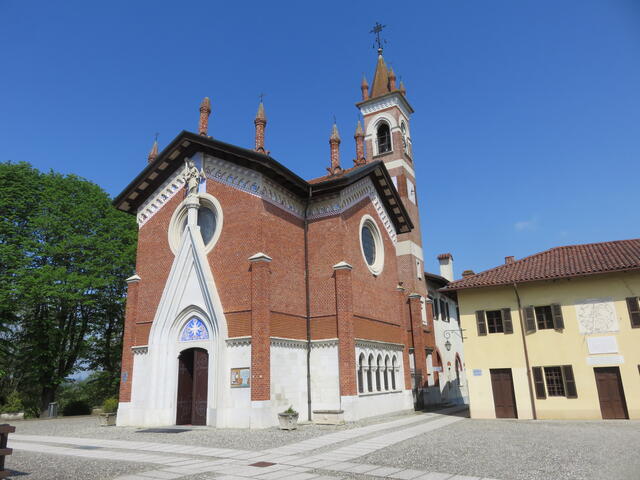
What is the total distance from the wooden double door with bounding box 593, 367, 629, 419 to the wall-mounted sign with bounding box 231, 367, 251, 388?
548 inches

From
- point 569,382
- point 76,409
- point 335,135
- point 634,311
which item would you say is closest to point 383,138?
point 335,135

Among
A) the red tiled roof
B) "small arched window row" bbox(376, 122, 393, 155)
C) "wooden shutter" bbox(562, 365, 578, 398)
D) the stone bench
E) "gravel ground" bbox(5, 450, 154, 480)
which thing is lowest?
"gravel ground" bbox(5, 450, 154, 480)

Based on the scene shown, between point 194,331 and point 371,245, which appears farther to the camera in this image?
point 371,245

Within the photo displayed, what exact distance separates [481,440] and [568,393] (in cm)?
773

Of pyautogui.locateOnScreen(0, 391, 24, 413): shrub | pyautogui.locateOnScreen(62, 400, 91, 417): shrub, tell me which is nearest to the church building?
pyautogui.locateOnScreen(0, 391, 24, 413): shrub

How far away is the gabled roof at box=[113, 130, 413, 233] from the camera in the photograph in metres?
18.9

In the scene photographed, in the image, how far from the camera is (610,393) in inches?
701

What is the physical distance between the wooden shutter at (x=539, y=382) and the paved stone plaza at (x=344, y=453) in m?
1.91

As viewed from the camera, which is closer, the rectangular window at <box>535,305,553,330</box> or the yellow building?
the yellow building

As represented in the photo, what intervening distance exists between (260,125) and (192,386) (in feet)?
39.8

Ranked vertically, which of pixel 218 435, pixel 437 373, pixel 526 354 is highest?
pixel 526 354

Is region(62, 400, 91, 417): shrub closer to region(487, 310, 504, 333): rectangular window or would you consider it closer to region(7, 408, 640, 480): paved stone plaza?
region(7, 408, 640, 480): paved stone plaza

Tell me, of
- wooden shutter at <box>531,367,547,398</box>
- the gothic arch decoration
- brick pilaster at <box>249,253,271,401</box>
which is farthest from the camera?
wooden shutter at <box>531,367,547,398</box>

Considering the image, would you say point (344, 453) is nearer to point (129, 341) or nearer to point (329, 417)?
point (329, 417)
